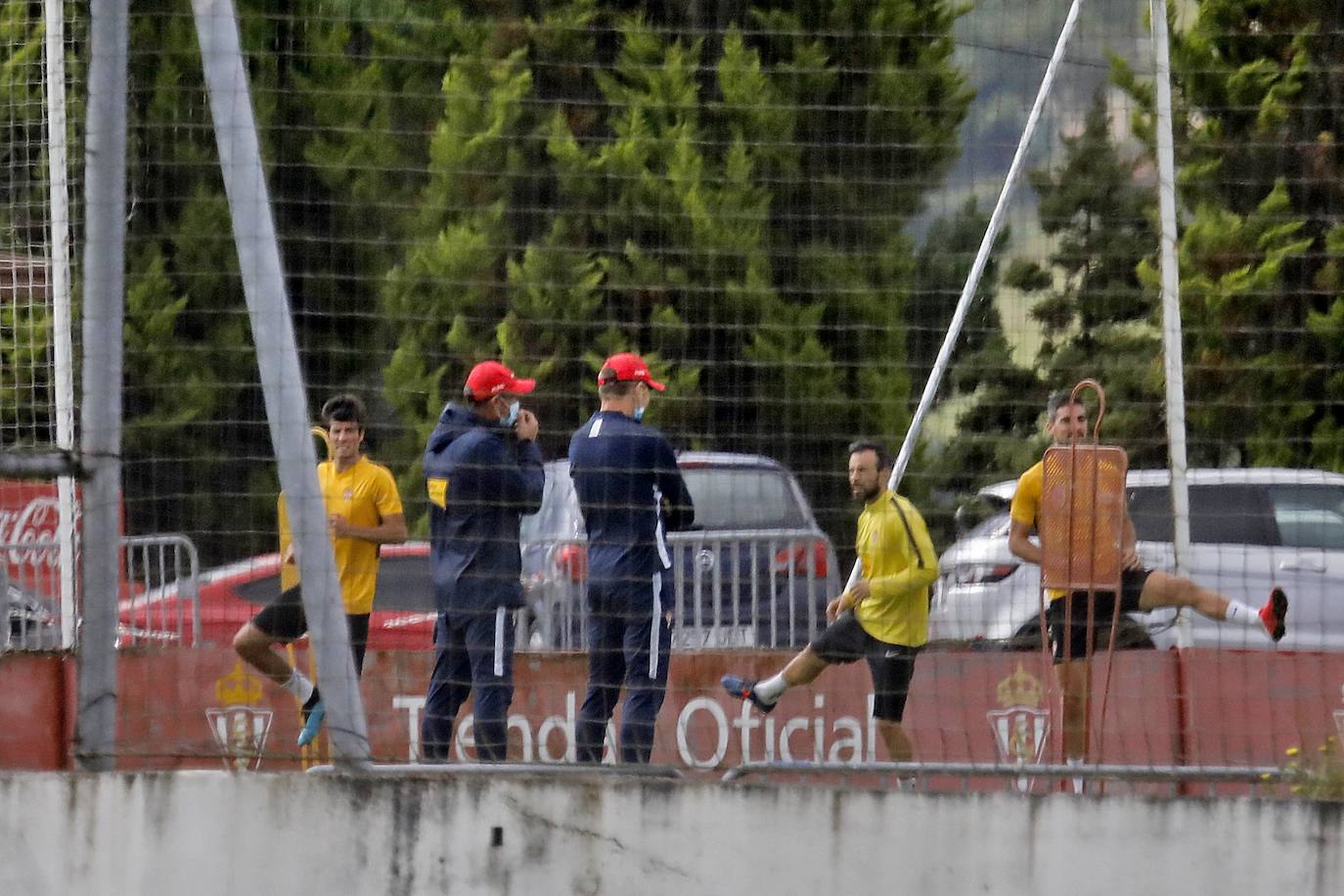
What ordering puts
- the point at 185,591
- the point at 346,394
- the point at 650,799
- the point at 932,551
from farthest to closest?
the point at 185,591 → the point at 932,551 → the point at 346,394 → the point at 650,799

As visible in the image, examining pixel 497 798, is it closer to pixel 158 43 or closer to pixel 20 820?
pixel 20 820

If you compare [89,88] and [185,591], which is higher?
[89,88]

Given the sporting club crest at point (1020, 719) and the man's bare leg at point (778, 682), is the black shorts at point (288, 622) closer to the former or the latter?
the man's bare leg at point (778, 682)

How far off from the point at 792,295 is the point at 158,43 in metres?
1.80

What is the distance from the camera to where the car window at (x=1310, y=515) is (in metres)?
7.80

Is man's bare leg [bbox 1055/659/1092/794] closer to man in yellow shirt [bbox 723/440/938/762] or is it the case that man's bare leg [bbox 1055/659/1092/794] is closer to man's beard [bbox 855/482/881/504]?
man in yellow shirt [bbox 723/440/938/762]

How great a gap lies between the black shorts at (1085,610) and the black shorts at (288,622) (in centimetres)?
251

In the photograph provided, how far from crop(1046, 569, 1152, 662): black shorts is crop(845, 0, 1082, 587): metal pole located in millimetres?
1150

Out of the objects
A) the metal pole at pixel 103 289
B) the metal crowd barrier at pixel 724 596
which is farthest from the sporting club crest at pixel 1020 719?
the metal pole at pixel 103 289

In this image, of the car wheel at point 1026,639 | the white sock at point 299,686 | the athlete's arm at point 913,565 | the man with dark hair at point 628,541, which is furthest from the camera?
the car wheel at point 1026,639

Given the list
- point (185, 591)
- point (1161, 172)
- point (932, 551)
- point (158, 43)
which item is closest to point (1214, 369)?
point (1161, 172)

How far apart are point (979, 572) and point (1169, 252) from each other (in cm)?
150

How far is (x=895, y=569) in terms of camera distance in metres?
6.98

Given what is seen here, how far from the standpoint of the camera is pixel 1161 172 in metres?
6.11
